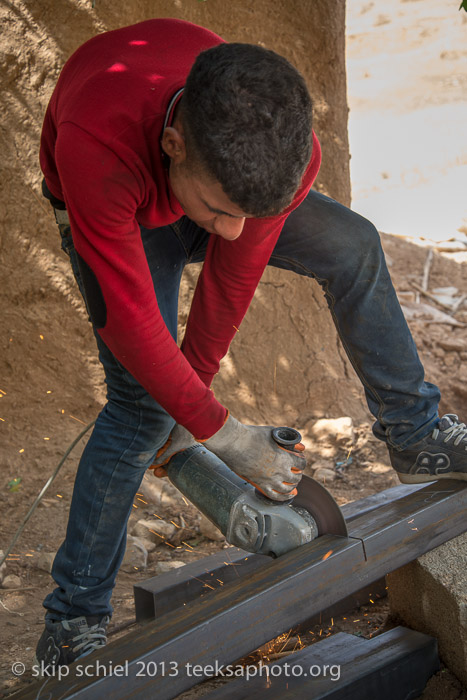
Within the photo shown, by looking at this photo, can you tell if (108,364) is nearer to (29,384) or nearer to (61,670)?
(61,670)

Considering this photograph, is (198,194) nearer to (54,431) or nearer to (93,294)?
(93,294)

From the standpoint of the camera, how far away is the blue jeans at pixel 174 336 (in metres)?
1.93

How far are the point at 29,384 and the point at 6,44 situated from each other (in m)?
1.61

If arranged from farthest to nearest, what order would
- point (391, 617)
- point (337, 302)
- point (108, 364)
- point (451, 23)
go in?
1. point (451, 23)
2. point (391, 617)
3. point (337, 302)
4. point (108, 364)

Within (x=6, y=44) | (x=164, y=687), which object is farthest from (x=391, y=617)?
(x=6, y=44)

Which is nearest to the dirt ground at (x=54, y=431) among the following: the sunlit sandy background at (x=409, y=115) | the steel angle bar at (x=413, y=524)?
the steel angle bar at (x=413, y=524)

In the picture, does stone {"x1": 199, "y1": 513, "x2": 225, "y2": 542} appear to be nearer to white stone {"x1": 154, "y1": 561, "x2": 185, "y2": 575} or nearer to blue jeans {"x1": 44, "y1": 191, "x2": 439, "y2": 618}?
white stone {"x1": 154, "y1": 561, "x2": 185, "y2": 575}

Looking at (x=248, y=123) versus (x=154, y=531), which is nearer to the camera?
(x=248, y=123)

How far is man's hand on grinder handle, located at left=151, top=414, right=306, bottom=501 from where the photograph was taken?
1.81m

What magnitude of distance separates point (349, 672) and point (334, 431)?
199cm

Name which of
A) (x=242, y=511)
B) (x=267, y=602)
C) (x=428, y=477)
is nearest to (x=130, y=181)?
(x=242, y=511)

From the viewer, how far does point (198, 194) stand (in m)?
1.48

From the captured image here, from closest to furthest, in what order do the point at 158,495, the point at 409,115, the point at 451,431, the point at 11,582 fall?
the point at 451,431
the point at 11,582
the point at 158,495
the point at 409,115

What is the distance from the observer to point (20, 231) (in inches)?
128
